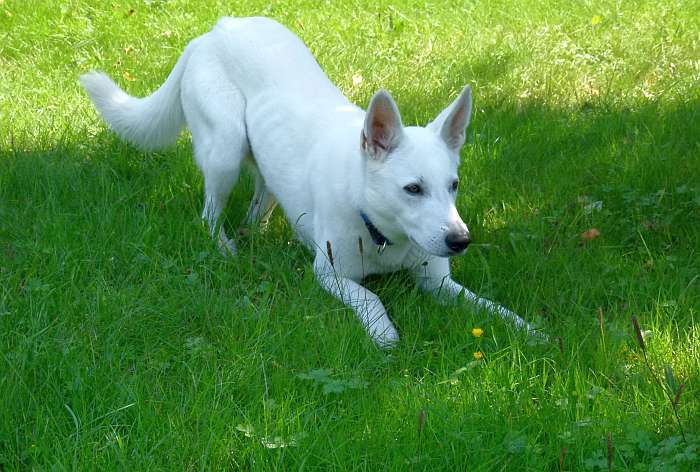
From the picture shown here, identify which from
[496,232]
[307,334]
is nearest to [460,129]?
[496,232]

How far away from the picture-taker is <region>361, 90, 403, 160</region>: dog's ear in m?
3.95

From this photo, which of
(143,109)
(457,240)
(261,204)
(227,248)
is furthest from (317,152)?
(143,109)

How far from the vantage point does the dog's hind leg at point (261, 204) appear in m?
5.27

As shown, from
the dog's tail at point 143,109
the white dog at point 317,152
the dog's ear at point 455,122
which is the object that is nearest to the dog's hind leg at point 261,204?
the white dog at point 317,152

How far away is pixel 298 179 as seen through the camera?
4.75 meters

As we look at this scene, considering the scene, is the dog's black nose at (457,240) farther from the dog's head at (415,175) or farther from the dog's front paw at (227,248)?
the dog's front paw at (227,248)

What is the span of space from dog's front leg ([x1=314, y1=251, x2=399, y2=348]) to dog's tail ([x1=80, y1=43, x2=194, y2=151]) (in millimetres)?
1638

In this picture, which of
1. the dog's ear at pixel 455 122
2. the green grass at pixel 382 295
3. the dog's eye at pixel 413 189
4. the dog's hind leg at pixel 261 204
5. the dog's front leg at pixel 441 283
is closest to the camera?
the green grass at pixel 382 295

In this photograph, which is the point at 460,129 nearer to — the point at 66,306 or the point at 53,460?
the point at 66,306

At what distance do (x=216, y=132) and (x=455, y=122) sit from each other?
1.50m

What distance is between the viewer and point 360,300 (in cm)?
397

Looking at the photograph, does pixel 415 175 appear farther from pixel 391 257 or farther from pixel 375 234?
pixel 391 257

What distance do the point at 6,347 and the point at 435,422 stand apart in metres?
1.64

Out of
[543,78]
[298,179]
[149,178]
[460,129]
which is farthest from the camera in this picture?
[543,78]
